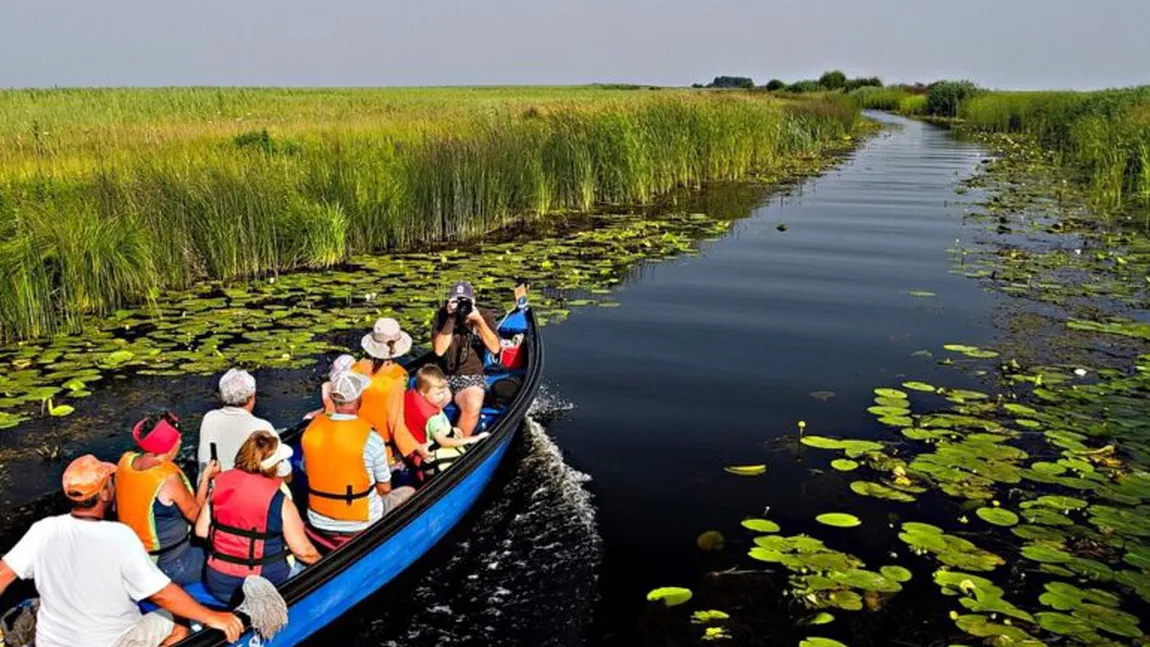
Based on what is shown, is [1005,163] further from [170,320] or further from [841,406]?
[170,320]

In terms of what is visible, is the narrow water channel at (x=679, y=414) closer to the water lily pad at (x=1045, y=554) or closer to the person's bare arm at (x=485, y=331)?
the person's bare arm at (x=485, y=331)

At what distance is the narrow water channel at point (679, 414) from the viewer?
17.9 feet

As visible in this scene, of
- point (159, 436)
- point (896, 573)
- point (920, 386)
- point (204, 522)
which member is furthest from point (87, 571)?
point (920, 386)

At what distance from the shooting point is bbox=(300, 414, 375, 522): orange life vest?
16.6ft

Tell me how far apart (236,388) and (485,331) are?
3182mm

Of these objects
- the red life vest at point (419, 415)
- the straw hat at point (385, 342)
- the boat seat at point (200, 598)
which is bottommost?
the boat seat at point (200, 598)

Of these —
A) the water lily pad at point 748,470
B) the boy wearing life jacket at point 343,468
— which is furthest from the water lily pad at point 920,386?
the boy wearing life jacket at point 343,468

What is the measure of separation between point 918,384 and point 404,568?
5.74m

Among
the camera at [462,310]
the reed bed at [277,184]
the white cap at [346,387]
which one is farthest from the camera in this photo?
the reed bed at [277,184]

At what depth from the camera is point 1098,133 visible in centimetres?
2516

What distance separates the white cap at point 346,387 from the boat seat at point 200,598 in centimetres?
126

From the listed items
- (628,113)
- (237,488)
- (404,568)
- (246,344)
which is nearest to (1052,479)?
(404,568)

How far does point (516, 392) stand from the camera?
7.88 metres

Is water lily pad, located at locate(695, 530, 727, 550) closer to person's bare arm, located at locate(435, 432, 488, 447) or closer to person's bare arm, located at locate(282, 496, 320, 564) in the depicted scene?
person's bare arm, located at locate(435, 432, 488, 447)
